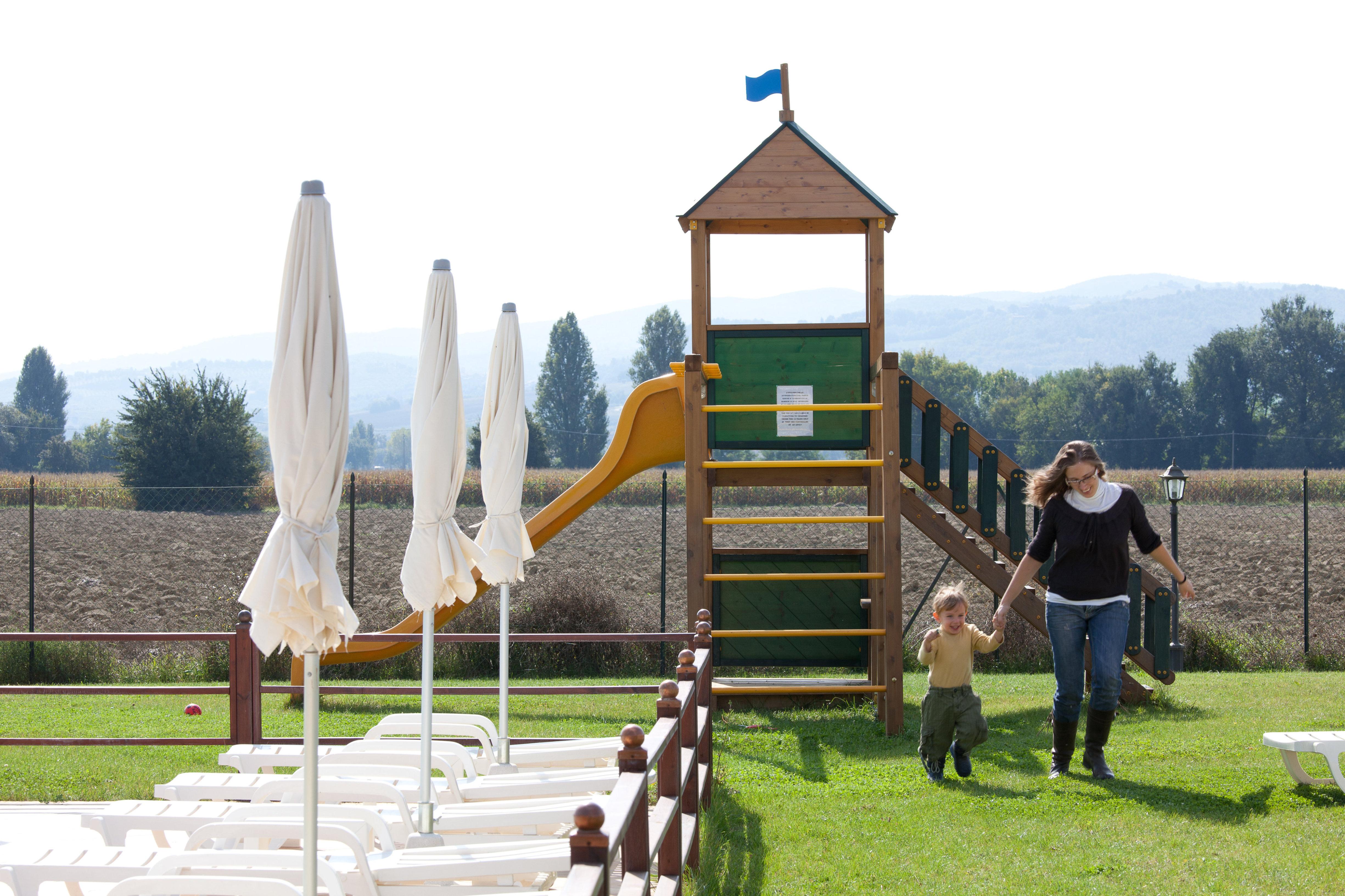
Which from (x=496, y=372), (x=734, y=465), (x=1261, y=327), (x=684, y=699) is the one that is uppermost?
(x=1261, y=327)

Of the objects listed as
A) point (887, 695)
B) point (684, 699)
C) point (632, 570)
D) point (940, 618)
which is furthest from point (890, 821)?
point (632, 570)

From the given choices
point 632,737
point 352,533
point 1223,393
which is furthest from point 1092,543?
point 1223,393

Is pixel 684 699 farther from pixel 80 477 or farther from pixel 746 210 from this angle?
pixel 80 477

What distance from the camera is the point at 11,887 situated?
354 centimetres

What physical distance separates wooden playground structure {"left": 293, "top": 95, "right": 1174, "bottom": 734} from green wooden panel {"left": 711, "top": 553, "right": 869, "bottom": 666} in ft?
0.05

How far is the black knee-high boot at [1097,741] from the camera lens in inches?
213

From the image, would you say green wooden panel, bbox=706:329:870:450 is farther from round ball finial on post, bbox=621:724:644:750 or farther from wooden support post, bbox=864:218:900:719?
round ball finial on post, bbox=621:724:644:750

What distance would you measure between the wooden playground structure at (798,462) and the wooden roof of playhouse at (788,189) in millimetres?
12

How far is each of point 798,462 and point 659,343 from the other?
100 meters

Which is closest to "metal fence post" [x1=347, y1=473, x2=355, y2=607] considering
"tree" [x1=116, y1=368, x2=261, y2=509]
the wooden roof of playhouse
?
the wooden roof of playhouse

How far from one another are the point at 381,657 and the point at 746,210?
515 cm

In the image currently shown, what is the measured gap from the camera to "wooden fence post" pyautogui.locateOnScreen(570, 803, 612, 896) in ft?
6.59

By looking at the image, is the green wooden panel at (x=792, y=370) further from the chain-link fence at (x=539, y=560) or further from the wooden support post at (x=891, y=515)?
the chain-link fence at (x=539, y=560)

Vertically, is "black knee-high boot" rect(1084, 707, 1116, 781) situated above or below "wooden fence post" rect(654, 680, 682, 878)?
below
